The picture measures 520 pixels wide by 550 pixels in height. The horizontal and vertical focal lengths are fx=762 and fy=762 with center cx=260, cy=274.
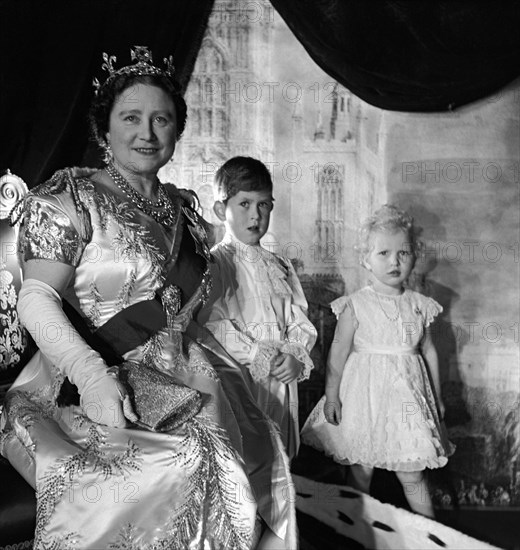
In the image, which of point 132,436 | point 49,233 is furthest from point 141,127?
point 132,436

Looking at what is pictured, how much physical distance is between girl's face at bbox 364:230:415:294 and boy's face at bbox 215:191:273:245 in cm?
46

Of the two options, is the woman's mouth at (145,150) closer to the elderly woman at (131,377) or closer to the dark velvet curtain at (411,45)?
the elderly woman at (131,377)

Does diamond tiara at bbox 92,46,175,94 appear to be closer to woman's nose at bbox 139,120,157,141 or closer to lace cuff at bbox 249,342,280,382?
woman's nose at bbox 139,120,157,141

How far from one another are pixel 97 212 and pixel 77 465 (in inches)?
20.9

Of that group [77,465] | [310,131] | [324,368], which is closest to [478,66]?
[310,131]

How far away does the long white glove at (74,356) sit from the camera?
4.78ft

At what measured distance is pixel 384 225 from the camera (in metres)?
2.72

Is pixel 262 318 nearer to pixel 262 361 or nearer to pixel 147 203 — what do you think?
pixel 262 361

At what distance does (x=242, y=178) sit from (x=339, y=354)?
74 centimetres

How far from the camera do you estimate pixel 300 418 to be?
3.05m

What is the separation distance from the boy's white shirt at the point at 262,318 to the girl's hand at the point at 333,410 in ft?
0.85

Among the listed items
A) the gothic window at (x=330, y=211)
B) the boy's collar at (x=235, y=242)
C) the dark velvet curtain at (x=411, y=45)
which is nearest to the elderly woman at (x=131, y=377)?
the boy's collar at (x=235, y=242)

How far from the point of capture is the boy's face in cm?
244

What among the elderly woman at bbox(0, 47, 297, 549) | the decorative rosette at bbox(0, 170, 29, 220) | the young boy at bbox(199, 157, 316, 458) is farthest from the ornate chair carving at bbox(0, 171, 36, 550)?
the young boy at bbox(199, 157, 316, 458)
